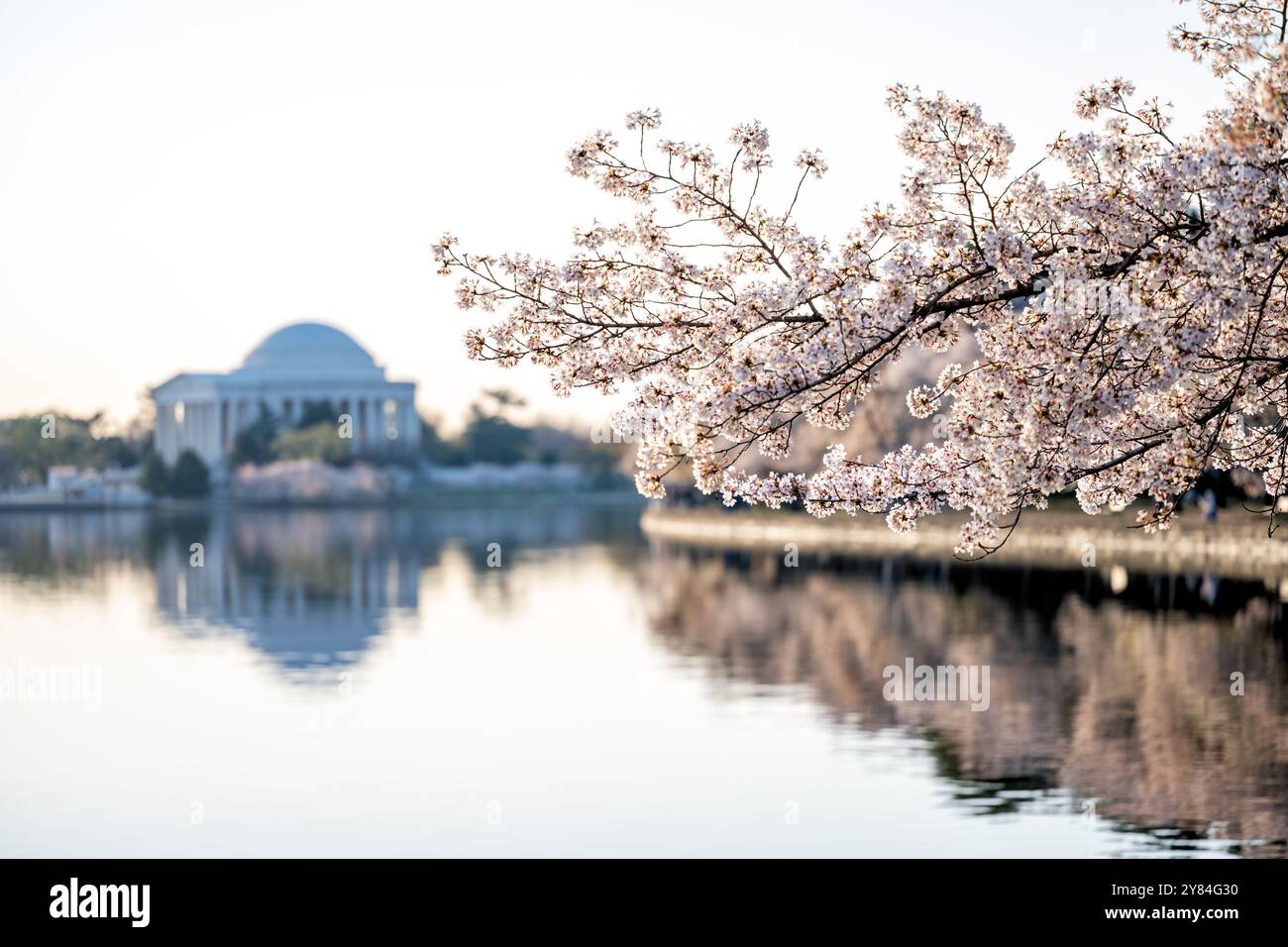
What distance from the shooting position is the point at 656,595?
159 feet

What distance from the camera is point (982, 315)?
12258mm

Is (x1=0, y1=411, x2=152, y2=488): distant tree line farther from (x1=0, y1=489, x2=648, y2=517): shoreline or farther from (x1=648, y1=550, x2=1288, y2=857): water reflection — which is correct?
(x1=648, y1=550, x2=1288, y2=857): water reflection

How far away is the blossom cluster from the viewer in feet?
37.3

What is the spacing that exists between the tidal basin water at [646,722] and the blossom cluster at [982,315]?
5.70 m

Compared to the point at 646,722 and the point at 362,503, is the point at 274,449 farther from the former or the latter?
the point at 646,722

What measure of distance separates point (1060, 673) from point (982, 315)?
18246mm

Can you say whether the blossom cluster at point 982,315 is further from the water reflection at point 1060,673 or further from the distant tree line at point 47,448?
the distant tree line at point 47,448

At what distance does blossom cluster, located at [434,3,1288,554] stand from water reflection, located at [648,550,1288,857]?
608 centimetres
